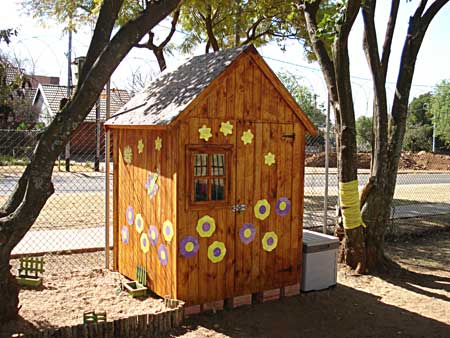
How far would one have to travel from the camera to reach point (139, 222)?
6.15m

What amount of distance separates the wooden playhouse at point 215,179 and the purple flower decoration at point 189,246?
0.04ft

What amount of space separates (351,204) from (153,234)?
10.4 ft

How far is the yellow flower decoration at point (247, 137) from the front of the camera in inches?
225

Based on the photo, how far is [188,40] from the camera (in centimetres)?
1505

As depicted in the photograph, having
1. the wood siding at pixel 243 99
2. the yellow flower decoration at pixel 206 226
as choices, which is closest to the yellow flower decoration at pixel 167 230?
the yellow flower decoration at pixel 206 226

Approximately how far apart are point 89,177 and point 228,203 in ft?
42.8

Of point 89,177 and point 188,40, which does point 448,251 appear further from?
point 89,177

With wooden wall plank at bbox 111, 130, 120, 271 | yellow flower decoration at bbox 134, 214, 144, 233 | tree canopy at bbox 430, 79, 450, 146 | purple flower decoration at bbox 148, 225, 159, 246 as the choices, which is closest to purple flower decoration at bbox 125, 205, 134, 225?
yellow flower decoration at bbox 134, 214, 144, 233

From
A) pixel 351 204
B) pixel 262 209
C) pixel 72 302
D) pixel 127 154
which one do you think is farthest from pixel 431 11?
pixel 72 302

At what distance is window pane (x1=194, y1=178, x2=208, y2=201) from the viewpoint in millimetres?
5355

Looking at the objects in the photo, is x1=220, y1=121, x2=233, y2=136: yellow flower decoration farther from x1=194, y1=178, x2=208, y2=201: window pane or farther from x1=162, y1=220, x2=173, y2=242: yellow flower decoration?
x1=162, y1=220, x2=173, y2=242: yellow flower decoration

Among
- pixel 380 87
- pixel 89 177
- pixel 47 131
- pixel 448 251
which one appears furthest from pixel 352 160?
pixel 89 177

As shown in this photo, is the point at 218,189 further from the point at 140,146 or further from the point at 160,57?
the point at 160,57

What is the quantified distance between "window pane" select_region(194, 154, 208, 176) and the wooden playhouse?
0.01m
